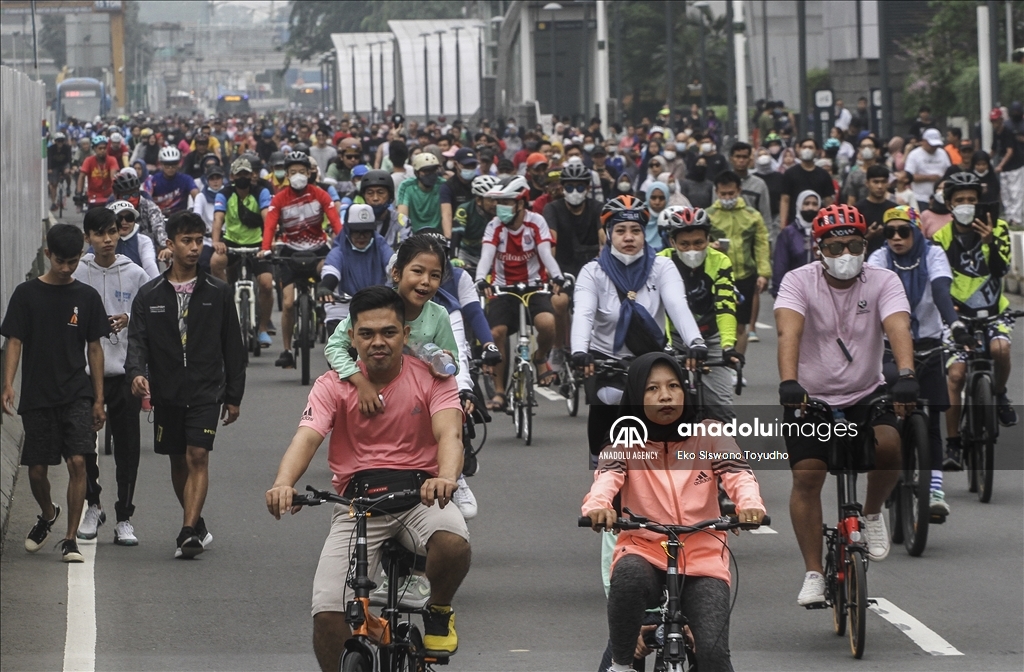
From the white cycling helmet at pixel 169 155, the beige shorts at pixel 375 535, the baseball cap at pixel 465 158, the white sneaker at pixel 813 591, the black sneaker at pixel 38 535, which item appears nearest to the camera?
the beige shorts at pixel 375 535

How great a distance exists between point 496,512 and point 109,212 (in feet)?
9.43

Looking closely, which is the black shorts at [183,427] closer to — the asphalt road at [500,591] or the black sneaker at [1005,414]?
the asphalt road at [500,591]

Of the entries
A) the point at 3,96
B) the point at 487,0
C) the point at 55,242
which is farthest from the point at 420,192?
the point at 487,0

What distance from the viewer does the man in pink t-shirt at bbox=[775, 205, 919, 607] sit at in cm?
836

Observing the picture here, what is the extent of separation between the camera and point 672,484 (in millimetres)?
6312

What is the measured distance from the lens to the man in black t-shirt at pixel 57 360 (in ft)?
33.8

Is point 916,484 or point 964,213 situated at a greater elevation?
point 964,213

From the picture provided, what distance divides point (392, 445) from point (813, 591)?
2.46 meters

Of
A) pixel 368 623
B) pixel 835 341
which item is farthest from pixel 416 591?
pixel 835 341

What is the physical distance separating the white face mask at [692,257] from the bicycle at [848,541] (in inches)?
139

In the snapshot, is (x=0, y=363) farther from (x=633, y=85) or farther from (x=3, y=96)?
(x=633, y=85)

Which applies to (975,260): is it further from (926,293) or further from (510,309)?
(510,309)

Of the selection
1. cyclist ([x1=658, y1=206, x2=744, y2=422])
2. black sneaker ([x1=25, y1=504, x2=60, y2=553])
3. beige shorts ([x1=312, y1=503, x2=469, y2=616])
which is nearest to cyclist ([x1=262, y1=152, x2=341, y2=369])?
cyclist ([x1=658, y1=206, x2=744, y2=422])

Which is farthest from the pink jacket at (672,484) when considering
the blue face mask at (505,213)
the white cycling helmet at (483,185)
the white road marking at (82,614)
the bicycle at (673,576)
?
the white cycling helmet at (483,185)
